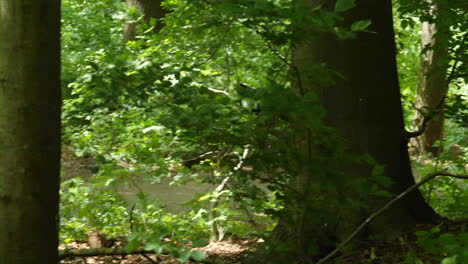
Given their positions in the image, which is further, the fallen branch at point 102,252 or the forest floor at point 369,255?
the forest floor at point 369,255

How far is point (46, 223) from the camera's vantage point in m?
2.68

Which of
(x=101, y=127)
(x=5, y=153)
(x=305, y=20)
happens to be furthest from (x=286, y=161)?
(x=101, y=127)

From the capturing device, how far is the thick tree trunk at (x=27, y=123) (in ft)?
8.30

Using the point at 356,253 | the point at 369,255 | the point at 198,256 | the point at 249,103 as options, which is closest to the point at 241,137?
the point at 249,103

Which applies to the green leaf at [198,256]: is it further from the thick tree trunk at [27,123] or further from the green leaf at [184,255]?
the thick tree trunk at [27,123]

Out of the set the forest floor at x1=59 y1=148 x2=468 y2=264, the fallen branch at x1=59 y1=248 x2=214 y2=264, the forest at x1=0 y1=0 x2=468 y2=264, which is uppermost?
the forest at x1=0 y1=0 x2=468 y2=264

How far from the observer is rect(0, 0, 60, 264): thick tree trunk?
2529 mm

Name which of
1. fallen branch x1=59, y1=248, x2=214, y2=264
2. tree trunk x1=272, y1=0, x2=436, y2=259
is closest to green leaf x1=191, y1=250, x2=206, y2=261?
→ fallen branch x1=59, y1=248, x2=214, y2=264

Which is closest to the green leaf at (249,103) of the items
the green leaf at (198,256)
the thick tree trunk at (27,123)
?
the green leaf at (198,256)

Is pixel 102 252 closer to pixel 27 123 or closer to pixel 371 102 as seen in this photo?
pixel 27 123

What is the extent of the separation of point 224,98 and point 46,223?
1.09 meters

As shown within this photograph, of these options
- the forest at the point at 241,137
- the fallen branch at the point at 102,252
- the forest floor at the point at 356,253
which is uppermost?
the forest at the point at 241,137

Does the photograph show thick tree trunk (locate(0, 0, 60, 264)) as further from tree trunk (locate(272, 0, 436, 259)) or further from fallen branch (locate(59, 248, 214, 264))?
tree trunk (locate(272, 0, 436, 259))

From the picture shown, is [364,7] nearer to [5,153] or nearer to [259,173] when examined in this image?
[259,173]
